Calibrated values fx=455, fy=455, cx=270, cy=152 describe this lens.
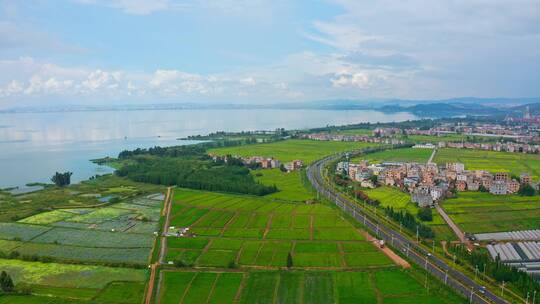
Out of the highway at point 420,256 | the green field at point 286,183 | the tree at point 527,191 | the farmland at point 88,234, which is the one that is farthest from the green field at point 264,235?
the tree at point 527,191

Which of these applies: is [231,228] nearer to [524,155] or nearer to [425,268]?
[425,268]

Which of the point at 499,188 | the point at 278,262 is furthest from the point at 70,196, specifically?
the point at 499,188

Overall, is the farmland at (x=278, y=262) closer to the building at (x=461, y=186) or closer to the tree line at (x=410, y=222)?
the tree line at (x=410, y=222)

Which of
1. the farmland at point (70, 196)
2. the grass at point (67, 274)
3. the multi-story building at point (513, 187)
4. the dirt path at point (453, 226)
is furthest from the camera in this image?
the multi-story building at point (513, 187)

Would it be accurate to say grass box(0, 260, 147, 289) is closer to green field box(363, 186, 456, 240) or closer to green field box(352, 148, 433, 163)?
green field box(363, 186, 456, 240)

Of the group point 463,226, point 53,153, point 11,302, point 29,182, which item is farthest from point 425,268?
point 53,153

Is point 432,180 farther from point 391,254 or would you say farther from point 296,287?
point 296,287
